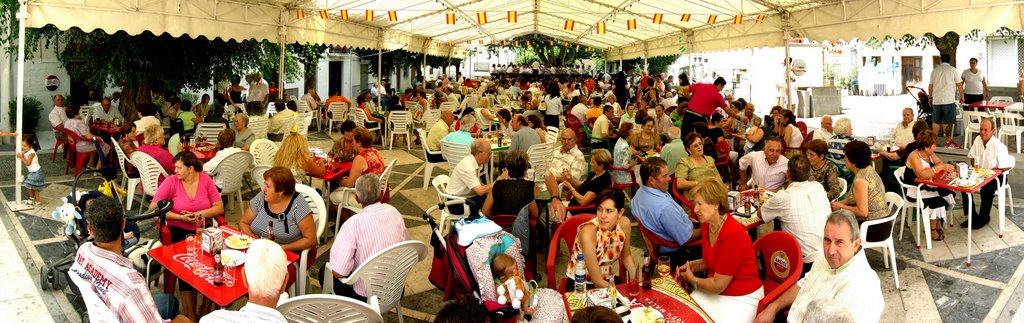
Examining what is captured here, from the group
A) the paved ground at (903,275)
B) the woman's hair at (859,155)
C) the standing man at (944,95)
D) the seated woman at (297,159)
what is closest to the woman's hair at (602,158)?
the paved ground at (903,275)

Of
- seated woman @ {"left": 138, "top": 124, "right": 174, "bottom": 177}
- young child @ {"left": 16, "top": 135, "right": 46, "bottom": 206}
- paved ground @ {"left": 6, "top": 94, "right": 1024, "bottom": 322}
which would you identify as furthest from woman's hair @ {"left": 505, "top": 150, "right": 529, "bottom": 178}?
young child @ {"left": 16, "top": 135, "right": 46, "bottom": 206}

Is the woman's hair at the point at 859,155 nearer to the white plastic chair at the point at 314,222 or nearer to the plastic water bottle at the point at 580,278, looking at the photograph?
the plastic water bottle at the point at 580,278

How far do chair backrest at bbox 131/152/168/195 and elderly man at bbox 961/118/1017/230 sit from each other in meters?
7.35

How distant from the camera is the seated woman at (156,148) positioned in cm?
684

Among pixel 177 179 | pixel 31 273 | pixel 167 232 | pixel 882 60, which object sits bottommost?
pixel 31 273

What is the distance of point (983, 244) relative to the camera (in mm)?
6371

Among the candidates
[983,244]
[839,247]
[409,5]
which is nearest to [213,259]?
[839,247]

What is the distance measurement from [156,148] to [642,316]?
5.44 meters

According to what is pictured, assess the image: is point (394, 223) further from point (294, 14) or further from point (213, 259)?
point (294, 14)

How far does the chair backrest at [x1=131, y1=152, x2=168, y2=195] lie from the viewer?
21.9 feet

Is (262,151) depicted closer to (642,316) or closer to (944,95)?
(642,316)

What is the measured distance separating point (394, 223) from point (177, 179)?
5.98 ft

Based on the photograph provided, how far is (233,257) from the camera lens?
383 centimetres

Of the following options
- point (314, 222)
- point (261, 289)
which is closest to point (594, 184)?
point (314, 222)
